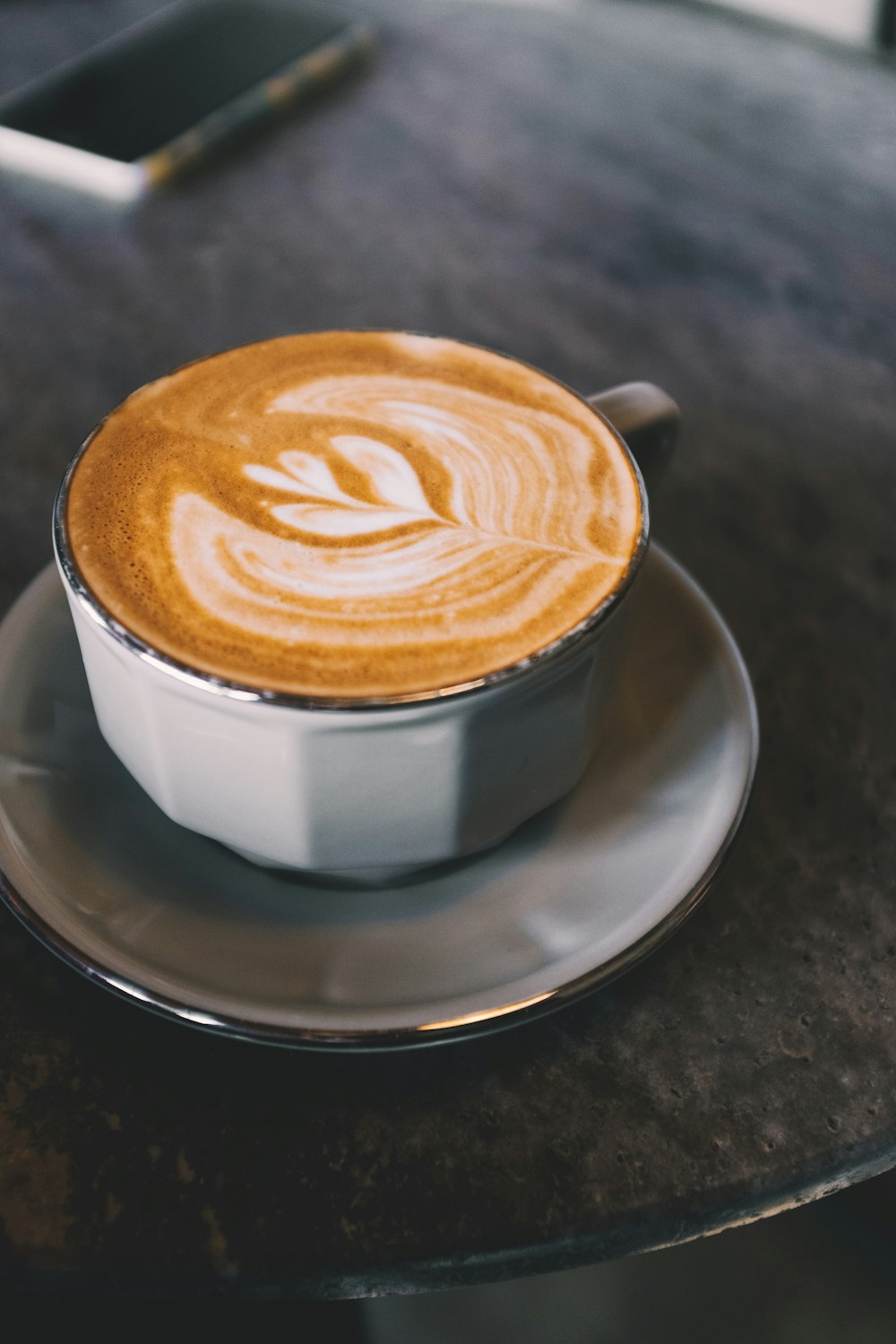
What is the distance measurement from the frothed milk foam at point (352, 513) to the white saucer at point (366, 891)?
7 centimetres

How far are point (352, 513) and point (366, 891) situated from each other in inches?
7.1

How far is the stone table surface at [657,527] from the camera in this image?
1.47 feet

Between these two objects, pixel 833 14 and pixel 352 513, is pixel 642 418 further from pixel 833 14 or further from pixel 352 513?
pixel 833 14

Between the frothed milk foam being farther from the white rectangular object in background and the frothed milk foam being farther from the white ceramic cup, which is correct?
the white rectangular object in background

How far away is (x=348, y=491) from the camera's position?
0.55 meters

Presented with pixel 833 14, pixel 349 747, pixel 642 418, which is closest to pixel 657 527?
pixel 642 418

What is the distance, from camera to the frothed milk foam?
1.52 feet

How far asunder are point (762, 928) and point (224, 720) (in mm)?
284

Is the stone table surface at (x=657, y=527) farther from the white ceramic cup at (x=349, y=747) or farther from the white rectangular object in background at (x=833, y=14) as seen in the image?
the white rectangular object in background at (x=833, y=14)

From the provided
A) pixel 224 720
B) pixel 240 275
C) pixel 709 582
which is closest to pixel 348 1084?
pixel 224 720

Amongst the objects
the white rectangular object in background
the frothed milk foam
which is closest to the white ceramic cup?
the frothed milk foam

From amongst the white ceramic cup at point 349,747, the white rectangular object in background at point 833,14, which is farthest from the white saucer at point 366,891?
the white rectangular object in background at point 833,14

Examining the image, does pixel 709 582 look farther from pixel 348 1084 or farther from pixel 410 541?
pixel 348 1084

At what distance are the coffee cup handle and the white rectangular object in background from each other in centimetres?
128
